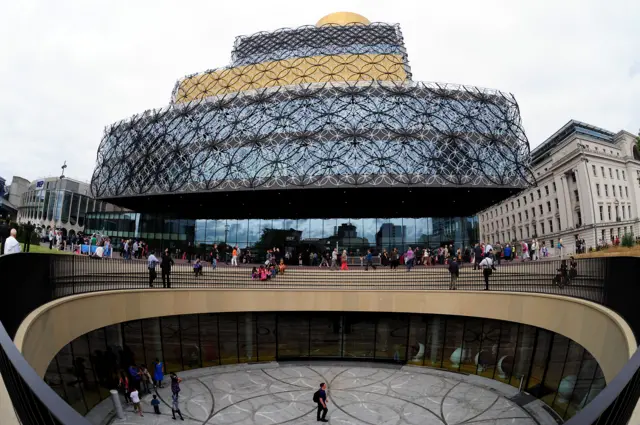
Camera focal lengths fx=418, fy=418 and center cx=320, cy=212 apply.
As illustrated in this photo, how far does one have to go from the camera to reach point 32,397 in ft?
8.55

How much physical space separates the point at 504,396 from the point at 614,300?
9.92 m

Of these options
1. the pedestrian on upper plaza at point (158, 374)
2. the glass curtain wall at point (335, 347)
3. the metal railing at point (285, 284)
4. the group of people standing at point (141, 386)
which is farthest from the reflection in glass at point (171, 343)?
the metal railing at point (285, 284)

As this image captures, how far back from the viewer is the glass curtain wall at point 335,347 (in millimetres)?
14906

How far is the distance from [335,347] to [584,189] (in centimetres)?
5054

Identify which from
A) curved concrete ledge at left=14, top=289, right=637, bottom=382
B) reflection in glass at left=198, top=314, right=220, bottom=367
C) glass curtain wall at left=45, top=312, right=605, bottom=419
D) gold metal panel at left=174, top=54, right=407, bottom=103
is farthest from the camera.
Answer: gold metal panel at left=174, top=54, right=407, bottom=103

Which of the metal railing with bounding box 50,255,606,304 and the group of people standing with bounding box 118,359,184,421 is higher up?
the metal railing with bounding box 50,255,606,304

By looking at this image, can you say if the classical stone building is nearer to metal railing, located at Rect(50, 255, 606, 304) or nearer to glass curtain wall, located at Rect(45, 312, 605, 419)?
metal railing, located at Rect(50, 255, 606, 304)

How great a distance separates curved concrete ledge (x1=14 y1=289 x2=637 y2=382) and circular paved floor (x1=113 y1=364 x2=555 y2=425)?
3.39 metres

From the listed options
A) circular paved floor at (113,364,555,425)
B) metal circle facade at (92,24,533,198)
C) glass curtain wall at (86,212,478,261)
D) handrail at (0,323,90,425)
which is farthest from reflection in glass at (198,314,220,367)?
handrail at (0,323,90,425)

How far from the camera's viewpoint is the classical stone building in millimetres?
57562

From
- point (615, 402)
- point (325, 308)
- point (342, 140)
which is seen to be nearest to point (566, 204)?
point (342, 140)

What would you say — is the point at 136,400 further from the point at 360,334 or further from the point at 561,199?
the point at 561,199

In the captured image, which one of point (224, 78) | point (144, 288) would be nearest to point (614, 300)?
point (144, 288)

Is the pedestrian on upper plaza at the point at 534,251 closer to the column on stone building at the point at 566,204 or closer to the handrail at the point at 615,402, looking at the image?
the handrail at the point at 615,402
